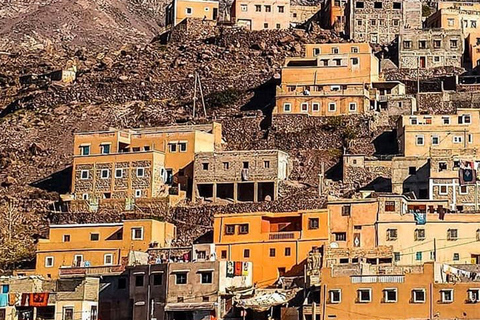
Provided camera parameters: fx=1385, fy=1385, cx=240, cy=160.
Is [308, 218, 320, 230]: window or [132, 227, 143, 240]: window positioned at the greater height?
[308, 218, 320, 230]: window

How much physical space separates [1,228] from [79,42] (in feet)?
282

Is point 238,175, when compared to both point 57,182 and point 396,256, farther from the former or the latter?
point 396,256

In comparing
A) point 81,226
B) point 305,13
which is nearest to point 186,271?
point 81,226

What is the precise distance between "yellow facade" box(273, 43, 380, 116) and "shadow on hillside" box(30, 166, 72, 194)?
14894mm

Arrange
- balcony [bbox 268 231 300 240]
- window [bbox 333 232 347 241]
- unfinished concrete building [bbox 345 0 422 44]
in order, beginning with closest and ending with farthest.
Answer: balcony [bbox 268 231 300 240], window [bbox 333 232 347 241], unfinished concrete building [bbox 345 0 422 44]

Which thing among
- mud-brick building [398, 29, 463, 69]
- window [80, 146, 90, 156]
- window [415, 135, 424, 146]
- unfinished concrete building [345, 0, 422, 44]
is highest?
unfinished concrete building [345, 0, 422, 44]

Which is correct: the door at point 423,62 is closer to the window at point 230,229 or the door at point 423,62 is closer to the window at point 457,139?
the window at point 457,139

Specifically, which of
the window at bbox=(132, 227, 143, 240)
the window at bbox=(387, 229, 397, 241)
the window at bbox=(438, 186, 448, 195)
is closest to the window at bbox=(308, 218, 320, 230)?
the window at bbox=(387, 229, 397, 241)

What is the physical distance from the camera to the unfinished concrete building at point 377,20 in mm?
108750

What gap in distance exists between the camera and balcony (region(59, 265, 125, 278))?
73.8 metres

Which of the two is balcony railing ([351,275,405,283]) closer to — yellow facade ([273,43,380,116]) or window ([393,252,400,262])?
window ([393,252,400,262])

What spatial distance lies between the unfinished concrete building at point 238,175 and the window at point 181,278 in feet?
58.3

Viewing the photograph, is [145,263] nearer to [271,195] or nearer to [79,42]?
[271,195]

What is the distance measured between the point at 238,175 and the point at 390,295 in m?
24.4
